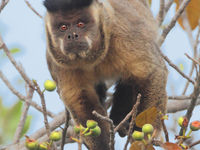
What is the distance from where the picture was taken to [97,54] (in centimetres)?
435

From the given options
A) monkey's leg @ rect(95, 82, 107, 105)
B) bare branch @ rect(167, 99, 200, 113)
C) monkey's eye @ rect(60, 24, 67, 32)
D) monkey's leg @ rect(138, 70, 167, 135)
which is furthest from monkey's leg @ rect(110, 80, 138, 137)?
monkey's eye @ rect(60, 24, 67, 32)

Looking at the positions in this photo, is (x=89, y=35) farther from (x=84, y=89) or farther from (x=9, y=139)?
(x=9, y=139)

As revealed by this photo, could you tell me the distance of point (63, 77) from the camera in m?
4.61

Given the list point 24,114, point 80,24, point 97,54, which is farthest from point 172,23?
point 24,114

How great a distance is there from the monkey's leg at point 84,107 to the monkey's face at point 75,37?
15.2 inches

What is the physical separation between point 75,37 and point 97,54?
420mm

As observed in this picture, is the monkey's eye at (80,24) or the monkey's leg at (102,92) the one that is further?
the monkey's leg at (102,92)

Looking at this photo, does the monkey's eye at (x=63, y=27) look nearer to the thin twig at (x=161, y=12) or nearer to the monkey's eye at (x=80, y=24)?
the monkey's eye at (x=80, y=24)

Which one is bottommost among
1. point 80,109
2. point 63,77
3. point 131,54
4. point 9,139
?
point 9,139

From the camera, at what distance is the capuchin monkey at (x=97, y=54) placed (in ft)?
13.9

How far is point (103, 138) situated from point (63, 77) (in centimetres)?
88

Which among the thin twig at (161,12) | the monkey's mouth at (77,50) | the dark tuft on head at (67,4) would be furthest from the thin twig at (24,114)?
the thin twig at (161,12)

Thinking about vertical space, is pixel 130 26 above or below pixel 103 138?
above

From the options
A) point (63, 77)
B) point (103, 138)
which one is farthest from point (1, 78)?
point (103, 138)
